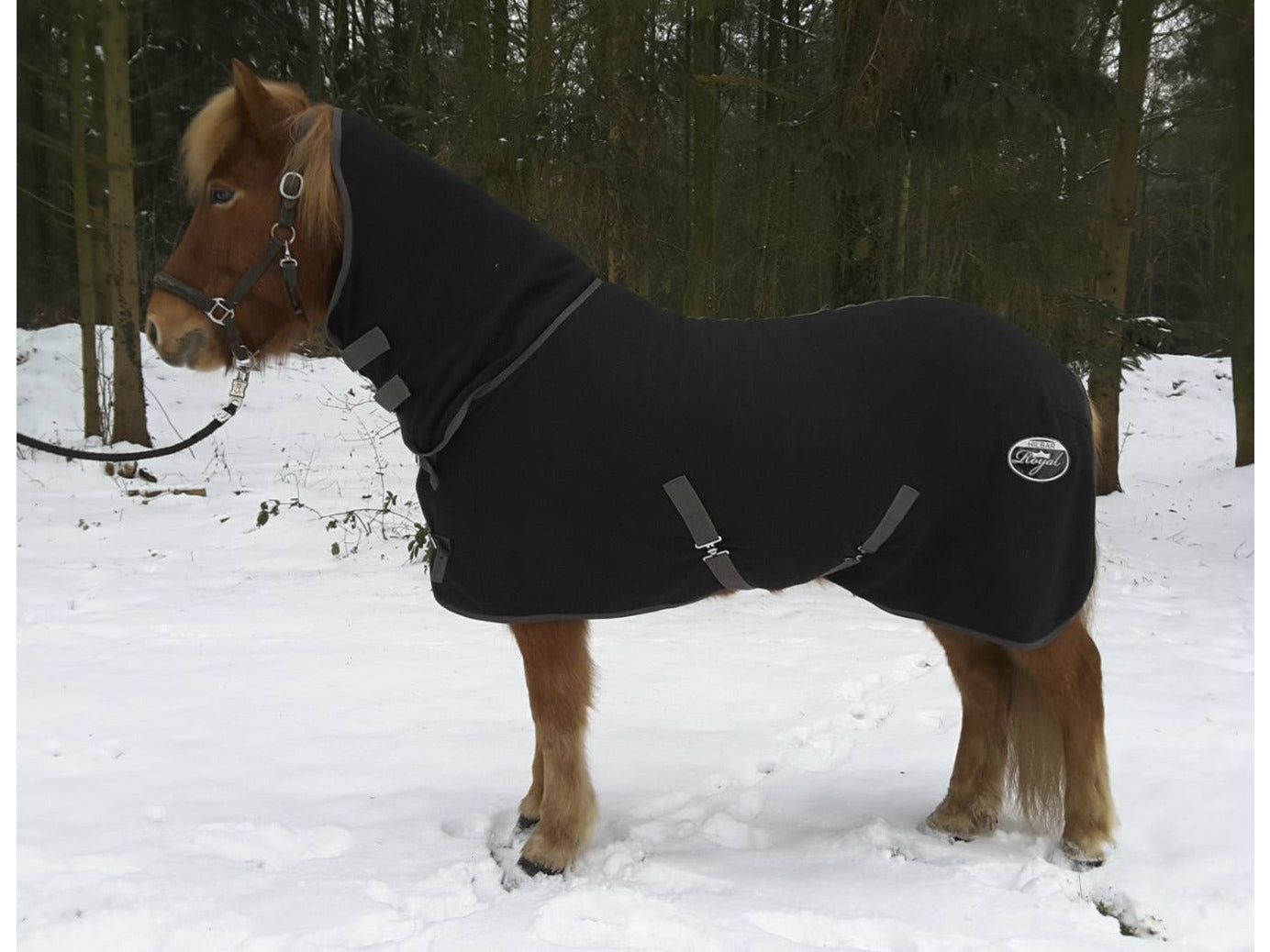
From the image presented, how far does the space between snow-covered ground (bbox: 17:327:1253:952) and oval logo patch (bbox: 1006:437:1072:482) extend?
111 cm

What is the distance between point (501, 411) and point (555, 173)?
3760 millimetres

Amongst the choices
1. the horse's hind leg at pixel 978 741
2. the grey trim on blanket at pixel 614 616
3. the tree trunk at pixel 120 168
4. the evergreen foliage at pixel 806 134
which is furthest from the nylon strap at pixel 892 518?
the tree trunk at pixel 120 168

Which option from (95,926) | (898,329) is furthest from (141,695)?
(898,329)

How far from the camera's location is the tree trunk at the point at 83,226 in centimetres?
1017

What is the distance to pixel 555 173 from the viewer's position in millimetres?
5645

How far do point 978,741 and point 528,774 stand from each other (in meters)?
1.52

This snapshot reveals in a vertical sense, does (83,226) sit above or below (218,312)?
above

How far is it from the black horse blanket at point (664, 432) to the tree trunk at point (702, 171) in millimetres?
4125

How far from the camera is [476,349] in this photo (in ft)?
7.59

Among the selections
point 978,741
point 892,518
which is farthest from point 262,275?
point 978,741

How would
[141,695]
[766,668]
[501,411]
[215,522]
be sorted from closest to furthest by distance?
[501,411]
[141,695]
[766,668]
[215,522]

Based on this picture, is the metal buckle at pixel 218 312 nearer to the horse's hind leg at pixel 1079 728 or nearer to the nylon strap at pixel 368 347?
the nylon strap at pixel 368 347

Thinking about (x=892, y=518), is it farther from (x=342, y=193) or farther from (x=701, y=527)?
(x=342, y=193)

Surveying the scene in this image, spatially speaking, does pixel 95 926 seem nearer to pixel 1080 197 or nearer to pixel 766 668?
pixel 766 668
